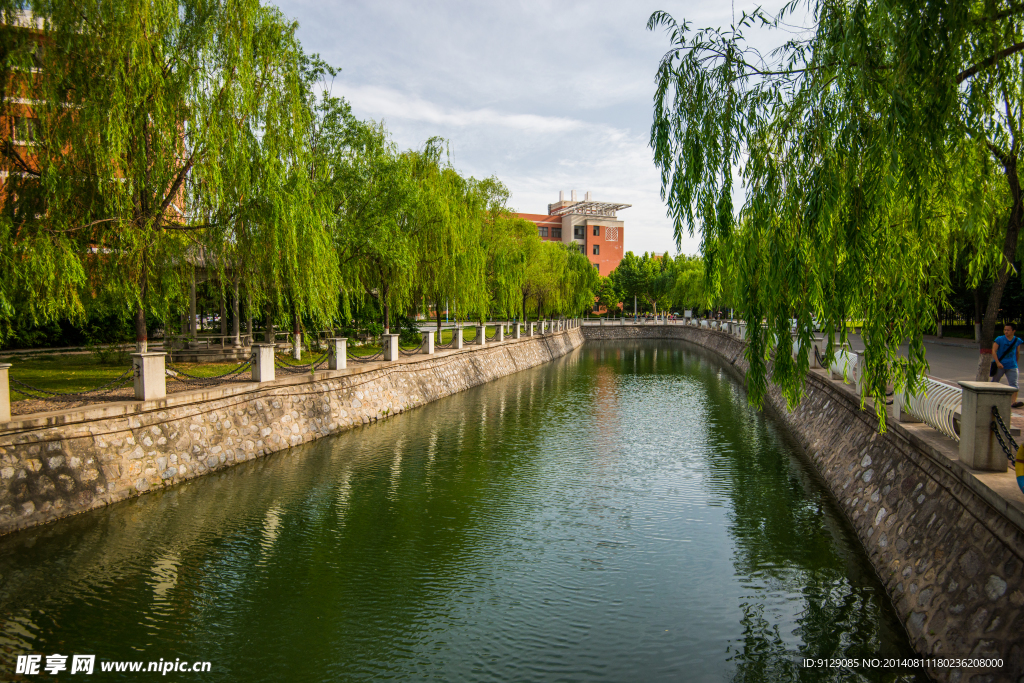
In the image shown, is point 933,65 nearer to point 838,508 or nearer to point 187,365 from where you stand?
point 838,508

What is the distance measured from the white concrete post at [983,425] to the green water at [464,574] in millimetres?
1658

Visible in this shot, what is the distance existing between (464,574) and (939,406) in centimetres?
587

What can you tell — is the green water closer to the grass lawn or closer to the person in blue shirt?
the person in blue shirt

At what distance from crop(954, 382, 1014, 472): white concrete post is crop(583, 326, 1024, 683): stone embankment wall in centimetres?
26

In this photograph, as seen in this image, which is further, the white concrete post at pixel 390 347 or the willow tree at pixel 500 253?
the willow tree at pixel 500 253

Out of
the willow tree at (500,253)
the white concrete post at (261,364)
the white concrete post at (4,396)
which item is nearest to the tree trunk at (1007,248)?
the white concrete post at (4,396)

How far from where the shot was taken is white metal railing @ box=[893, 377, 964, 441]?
653 centimetres

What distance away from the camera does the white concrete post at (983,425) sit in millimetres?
5297

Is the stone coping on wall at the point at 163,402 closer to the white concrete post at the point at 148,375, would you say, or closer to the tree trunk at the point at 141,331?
the white concrete post at the point at 148,375

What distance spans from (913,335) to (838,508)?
4226 millimetres

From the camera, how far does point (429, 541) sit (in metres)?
7.53

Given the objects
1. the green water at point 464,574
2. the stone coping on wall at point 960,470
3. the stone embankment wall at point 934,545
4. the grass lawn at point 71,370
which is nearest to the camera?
the stone embankment wall at point 934,545

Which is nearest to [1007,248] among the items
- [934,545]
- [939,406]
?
[939,406]

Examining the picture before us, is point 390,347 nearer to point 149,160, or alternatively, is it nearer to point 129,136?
point 149,160
